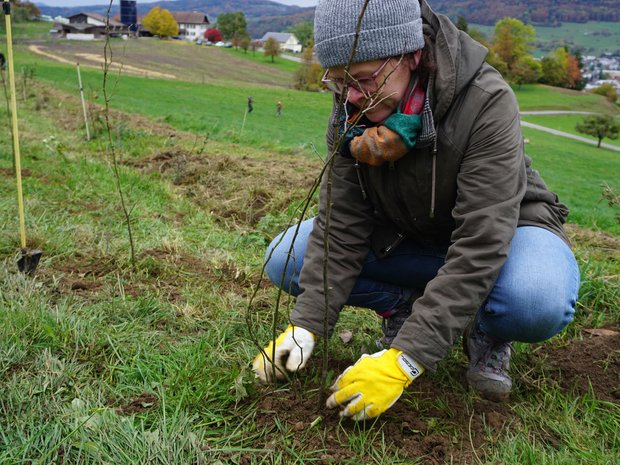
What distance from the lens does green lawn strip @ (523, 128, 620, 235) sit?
11.9 m

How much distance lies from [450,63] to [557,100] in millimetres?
65527

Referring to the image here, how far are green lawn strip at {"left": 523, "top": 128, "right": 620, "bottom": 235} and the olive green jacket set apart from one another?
21.0ft

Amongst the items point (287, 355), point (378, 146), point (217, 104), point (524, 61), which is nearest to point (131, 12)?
point (378, 146)

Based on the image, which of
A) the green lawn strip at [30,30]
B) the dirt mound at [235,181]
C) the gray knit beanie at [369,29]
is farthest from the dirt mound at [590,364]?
the green lawn strip at [30,30]

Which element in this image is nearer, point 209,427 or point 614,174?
point 209,427

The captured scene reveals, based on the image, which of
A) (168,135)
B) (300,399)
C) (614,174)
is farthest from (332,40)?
(614,174)

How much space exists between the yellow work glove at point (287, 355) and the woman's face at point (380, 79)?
0.79 metres

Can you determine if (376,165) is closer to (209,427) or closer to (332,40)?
(332,40)

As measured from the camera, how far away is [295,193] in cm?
507

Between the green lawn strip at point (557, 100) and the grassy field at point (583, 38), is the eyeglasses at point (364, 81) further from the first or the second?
the grassy field at point (583, 38)

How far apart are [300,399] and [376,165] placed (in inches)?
33.3

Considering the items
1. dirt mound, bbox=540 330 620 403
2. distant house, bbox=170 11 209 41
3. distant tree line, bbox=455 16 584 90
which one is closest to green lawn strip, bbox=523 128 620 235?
dirt mound, bbox=540 330 620 403

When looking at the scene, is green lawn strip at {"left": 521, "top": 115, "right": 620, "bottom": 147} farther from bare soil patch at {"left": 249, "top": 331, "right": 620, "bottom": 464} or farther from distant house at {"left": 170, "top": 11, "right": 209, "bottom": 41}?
distant house at {"left": 170, "top": 11, "right": 209, "bottom": 41}

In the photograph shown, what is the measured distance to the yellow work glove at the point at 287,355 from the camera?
1.98 meters
